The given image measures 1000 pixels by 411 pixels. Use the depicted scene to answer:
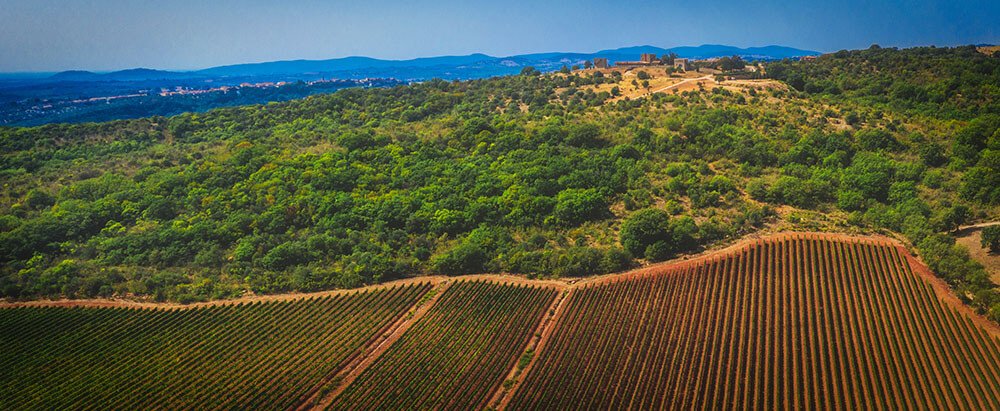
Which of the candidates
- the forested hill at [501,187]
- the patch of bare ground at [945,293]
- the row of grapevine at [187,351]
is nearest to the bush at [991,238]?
the forested hill at [501,187]

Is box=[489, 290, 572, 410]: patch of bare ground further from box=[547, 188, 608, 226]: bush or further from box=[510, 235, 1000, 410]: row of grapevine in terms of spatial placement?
box=[547, 188, 608, 226]: bush

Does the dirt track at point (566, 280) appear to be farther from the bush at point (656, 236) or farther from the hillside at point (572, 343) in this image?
the bush at point (656, 236)

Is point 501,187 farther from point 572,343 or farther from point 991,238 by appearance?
point 991,238

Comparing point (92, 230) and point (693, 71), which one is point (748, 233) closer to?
point (693, 71)

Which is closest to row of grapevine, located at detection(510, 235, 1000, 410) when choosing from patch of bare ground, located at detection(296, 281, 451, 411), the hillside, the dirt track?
the hillside

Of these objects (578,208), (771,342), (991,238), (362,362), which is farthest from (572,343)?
(991,238)

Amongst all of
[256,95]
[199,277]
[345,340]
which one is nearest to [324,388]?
[345,340]
